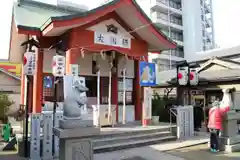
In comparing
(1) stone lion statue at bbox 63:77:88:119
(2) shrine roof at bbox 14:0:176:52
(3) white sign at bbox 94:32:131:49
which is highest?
(2) shrine roof at bbox 14:0:176:52

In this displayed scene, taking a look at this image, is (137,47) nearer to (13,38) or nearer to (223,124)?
(223,124)

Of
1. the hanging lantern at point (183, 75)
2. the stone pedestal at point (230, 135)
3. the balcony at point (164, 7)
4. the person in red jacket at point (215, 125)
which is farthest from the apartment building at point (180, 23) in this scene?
the person in red jacket at point (215, 125)

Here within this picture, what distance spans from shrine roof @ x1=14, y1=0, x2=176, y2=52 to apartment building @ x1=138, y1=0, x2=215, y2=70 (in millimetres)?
27754

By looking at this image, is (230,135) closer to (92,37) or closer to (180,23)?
(92,37)

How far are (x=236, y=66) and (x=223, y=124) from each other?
7.88m

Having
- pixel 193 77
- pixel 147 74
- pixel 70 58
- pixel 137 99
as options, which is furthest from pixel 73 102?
pixel 193 77

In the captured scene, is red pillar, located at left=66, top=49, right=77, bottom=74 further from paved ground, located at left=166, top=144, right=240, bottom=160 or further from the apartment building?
the apartment building

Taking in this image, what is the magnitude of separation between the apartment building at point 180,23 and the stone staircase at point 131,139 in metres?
29.8

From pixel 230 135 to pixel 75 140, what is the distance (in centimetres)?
623

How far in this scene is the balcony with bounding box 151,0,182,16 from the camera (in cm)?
3938

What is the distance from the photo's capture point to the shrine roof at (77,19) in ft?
28.4

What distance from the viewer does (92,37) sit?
9.62m

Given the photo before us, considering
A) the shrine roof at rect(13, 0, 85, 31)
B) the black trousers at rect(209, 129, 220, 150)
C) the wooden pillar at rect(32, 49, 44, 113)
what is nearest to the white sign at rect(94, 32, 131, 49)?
the shrine roof at rect(13, 0, 85, 31)

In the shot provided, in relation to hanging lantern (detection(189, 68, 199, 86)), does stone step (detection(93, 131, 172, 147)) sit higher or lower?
lower
